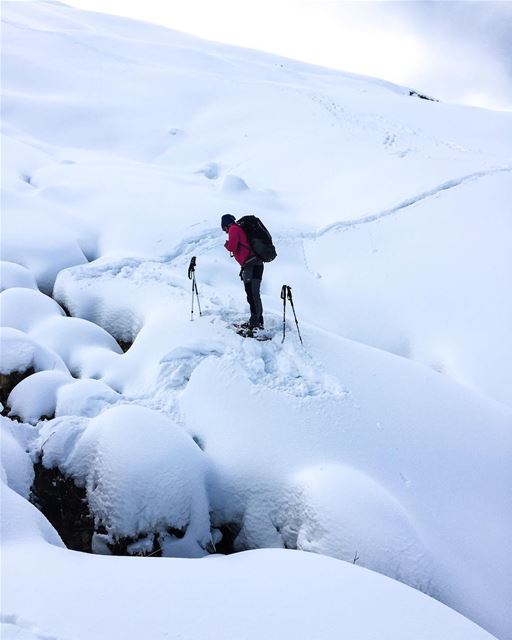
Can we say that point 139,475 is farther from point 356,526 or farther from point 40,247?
point 40,247

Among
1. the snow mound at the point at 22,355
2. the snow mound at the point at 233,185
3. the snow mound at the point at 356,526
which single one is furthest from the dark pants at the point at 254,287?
the snow mound at the point at 233,185

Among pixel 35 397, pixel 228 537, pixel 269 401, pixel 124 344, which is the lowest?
pixel 228 537

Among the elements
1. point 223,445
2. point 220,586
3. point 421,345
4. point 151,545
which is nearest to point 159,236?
point 421,345

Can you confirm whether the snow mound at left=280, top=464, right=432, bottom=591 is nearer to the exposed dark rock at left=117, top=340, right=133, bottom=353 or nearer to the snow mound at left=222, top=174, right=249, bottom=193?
the exposed dark rock at left=117, top=340, right=133, bottom=353

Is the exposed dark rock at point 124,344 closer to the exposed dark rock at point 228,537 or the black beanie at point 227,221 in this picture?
the black beanie at point 227,221

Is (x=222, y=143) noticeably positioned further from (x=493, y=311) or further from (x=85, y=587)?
(x=85, y=587)

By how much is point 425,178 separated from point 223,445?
39.0ft

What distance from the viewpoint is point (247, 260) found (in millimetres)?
7340

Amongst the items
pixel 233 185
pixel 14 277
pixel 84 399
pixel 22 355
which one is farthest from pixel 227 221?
pixel 233 185

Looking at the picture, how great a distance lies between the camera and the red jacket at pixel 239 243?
23.6 ft

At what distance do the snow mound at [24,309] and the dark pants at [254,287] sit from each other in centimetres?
355

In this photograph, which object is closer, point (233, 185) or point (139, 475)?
point (139, 475)

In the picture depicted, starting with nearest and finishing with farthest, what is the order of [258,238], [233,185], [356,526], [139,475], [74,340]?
[356,526]
[139,475]
[258,238]
[74,340]
[233,185]

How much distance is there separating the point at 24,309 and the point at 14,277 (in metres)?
1.57
